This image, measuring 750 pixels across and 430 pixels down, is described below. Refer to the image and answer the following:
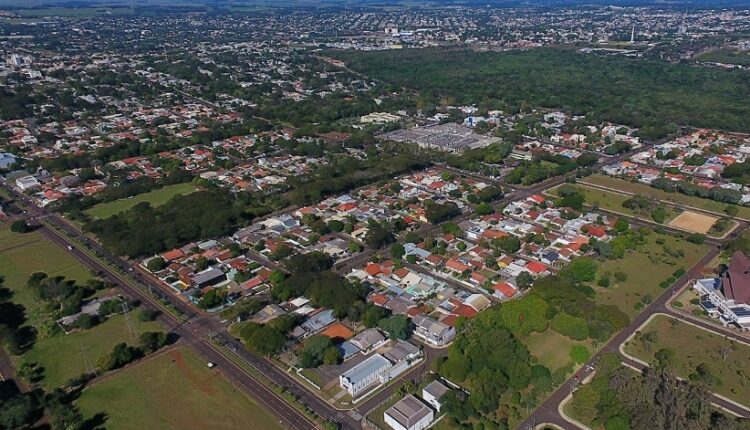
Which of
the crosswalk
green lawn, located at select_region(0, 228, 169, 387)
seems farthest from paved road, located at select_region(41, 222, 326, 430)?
the crosswalk

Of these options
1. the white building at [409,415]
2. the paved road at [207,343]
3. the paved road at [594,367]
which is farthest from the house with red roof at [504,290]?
the paved road at [207,343]

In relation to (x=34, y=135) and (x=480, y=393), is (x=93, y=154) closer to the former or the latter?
(x=34, y=135)

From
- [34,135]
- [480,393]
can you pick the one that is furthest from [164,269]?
[34,135]

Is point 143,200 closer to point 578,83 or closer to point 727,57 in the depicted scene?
point 578,83

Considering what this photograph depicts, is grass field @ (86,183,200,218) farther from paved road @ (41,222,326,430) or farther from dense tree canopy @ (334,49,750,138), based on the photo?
dense tree canopy @ (334,49,750,138)

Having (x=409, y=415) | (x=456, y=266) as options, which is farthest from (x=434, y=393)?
(x=456, y=266)

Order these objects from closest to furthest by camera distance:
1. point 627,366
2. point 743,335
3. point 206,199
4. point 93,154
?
1. point 627,366
2. point 743,335
3. point 206,199
4. point 93,154
